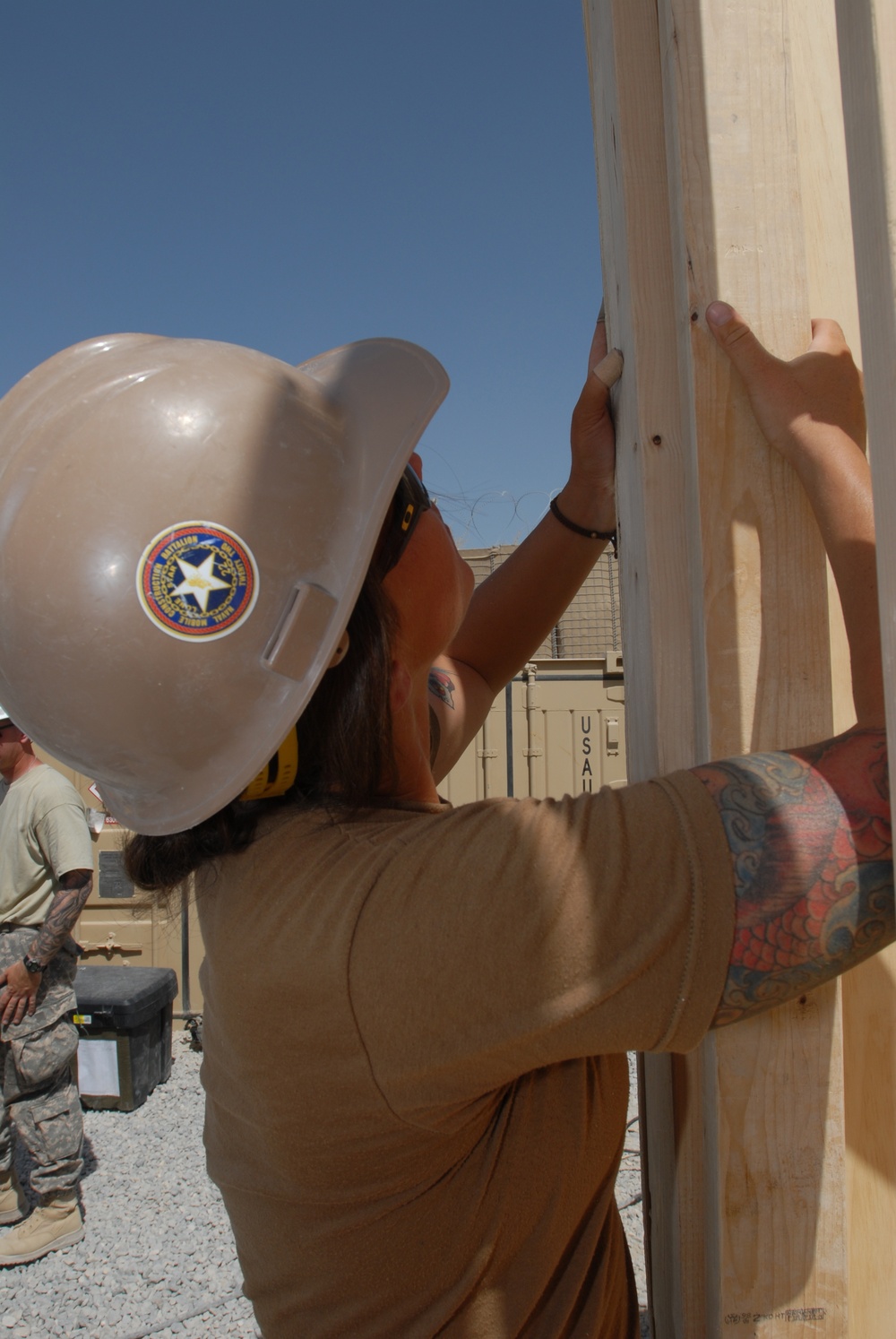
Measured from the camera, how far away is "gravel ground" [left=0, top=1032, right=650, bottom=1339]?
4.20m

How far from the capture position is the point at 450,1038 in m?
0.95

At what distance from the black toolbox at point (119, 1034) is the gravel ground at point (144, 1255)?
0.19 metres

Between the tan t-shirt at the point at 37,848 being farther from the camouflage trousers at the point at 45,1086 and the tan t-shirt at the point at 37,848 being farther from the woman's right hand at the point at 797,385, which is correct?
the woman's right hand at the point at 797,385

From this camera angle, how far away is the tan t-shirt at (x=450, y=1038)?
2.93ft

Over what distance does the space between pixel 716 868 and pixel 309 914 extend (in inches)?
18.5

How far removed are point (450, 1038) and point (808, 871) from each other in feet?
1.34

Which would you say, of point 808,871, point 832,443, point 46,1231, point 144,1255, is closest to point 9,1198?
point 46,1231

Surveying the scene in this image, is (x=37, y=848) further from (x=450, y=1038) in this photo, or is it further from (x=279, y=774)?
(x=450, y=1038)

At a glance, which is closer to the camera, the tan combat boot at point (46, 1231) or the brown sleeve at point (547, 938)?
the brown sleeve at point (547, 938)

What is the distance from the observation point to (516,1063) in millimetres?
967

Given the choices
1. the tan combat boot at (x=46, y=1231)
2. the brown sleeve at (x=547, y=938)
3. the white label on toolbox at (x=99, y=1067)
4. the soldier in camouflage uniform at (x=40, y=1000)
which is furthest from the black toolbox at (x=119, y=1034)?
the brown sleeve at (x=547, y=938)

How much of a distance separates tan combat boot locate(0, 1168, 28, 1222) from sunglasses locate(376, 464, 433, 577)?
17.1 ft

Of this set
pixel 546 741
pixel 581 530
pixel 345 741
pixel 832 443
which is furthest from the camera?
pixel 546 741

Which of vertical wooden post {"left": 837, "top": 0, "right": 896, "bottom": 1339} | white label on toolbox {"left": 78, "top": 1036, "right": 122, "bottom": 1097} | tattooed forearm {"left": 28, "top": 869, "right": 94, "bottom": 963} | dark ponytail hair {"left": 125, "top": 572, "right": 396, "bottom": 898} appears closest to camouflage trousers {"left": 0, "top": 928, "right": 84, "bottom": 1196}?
tattooed forearm {"left": 28, "top": 869, "right": 94, "bottom": 963}
